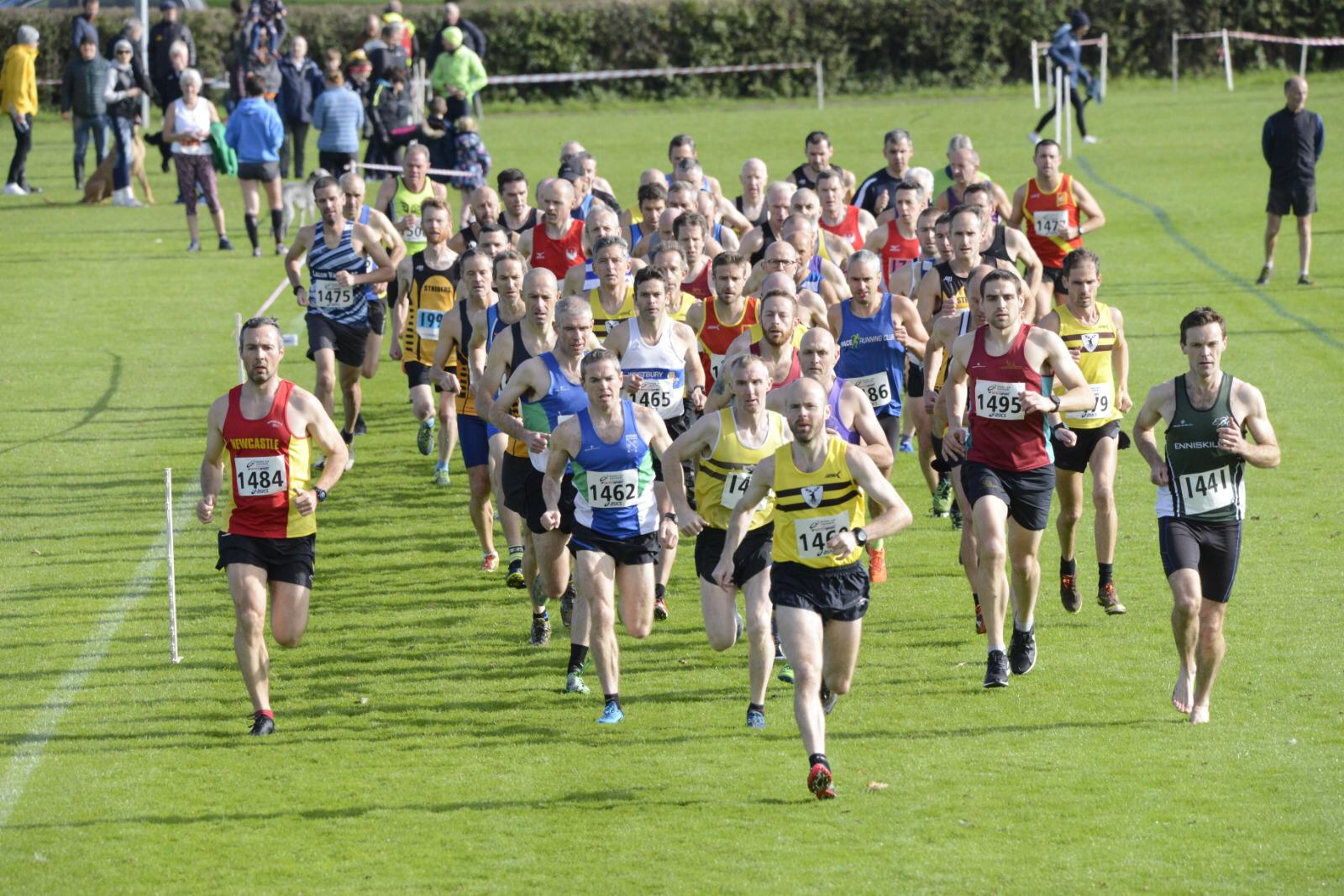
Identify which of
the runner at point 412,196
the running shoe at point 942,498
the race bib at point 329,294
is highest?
the runner at point 412,196

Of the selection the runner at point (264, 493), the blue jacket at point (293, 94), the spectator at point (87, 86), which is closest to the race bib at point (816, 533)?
the runner at point (264, 493)

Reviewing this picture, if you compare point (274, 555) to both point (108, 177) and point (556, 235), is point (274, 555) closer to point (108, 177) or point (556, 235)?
point (556, 235)

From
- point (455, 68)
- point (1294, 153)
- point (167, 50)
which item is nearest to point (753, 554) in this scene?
point (1294, 153)

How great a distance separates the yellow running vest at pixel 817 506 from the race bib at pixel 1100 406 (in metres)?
3.29

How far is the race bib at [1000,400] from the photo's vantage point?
34.7 feet

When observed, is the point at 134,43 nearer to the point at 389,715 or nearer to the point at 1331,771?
the point at 389,715

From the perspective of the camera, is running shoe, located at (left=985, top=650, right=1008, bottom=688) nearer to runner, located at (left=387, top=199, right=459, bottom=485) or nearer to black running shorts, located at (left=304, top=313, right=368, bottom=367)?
runner, located at (left=387, top=199, right=459, bottom=485)

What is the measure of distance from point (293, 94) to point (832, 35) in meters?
15.4

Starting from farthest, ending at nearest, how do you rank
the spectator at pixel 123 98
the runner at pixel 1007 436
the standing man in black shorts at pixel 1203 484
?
the spectator at pixel 123 98 → the runner at pixel 1007 436 → the standing man in black shorts at pixel 1203 484

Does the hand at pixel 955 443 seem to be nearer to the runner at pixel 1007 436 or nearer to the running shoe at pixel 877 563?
the runner at pixel 1007 436

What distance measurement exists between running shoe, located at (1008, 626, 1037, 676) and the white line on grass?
4.89 metres

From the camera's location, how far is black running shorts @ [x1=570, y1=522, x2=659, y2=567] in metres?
10.2

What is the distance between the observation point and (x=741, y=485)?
32.3 feet

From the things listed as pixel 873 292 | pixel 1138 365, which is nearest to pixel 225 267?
pixel 1138 365
